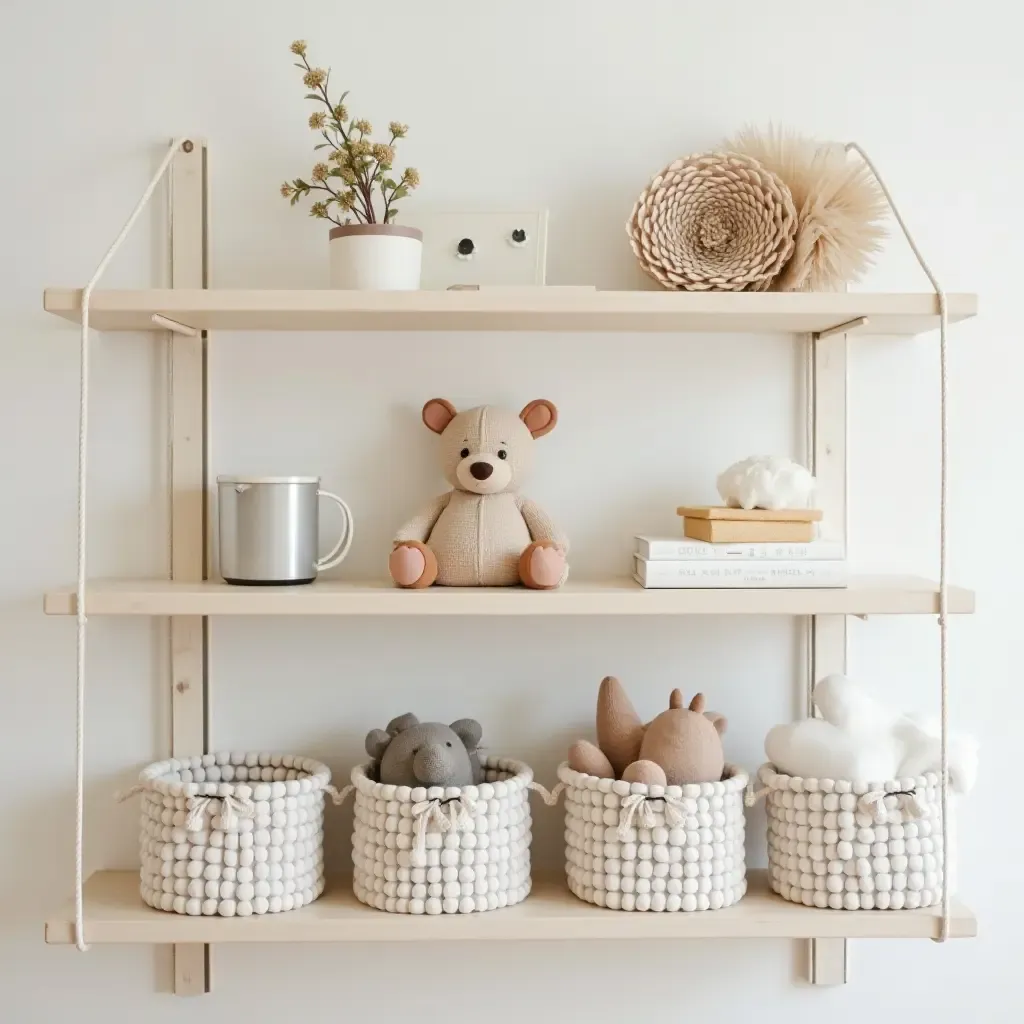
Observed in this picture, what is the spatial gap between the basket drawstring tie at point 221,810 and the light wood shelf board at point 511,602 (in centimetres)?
18

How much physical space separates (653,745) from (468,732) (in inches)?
7.5

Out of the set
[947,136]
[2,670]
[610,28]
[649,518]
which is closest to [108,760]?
[2,670]

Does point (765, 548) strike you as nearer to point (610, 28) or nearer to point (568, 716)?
point (568, 716)

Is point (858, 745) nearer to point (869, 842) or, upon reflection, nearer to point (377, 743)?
point (869, 842)

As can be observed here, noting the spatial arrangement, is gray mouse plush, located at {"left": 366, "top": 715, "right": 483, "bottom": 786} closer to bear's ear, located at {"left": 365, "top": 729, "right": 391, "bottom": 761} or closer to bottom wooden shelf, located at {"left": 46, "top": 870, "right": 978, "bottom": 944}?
bear's ear, located at {"left": 365, "top": 729, "right": 391, "bottom": 761}

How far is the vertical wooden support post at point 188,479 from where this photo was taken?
1.21m

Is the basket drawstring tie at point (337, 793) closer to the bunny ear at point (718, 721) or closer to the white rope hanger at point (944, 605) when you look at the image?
the bunny ear at point (718, 721)

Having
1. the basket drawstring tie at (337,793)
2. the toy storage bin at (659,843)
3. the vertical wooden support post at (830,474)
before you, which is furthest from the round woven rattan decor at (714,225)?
the basket drawstring tie at (337,793)

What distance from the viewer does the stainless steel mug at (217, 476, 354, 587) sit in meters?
1.10

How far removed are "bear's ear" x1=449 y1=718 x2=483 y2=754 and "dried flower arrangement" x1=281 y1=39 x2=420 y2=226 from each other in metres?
0.52

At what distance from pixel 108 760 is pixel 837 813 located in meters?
0.78

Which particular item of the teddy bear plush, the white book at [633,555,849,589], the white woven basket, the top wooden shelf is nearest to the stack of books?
the white book at [633,555,849,589]

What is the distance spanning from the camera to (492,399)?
1.24 metres

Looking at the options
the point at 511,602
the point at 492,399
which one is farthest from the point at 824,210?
the point at 511,602
